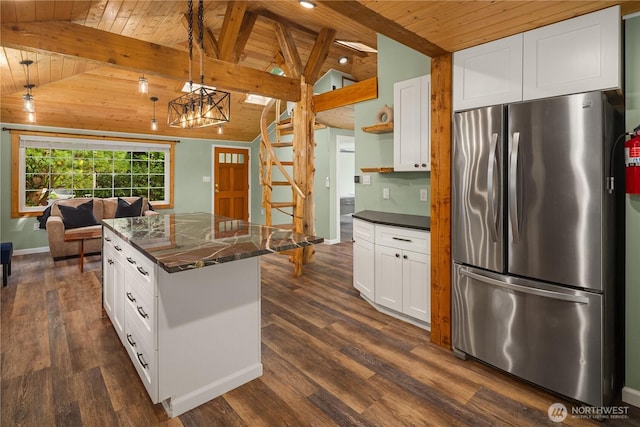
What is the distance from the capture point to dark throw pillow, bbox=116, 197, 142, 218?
6157 millimetres

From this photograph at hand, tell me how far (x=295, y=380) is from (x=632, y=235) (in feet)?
7.05

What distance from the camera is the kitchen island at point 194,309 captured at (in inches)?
71.9

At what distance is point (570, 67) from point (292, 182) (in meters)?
3.41

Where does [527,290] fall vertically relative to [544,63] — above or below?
below

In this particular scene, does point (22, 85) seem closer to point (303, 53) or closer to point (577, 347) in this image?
point (303, 53)

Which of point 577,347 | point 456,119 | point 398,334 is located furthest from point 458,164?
point 398,334

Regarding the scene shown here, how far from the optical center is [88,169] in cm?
643

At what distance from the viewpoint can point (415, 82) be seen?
3346 mm

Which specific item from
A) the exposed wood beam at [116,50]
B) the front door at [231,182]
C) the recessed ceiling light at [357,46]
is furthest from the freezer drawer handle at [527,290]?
the front door at [231,182]

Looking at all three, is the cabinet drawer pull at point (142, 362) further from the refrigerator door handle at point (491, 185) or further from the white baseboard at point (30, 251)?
the white baseboard at point (30, 251)

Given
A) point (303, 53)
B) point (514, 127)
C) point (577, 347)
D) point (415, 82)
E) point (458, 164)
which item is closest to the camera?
point (577, 347)

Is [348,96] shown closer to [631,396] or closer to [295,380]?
[295,380]

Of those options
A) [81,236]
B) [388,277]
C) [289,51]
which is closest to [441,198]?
[388,277]

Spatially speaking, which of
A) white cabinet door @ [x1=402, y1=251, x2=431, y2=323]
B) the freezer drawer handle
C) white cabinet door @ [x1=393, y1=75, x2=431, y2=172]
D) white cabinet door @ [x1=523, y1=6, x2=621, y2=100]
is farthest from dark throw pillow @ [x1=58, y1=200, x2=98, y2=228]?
white cabinet door @ [x1=523, y1=6, x2=621, y2=100]
